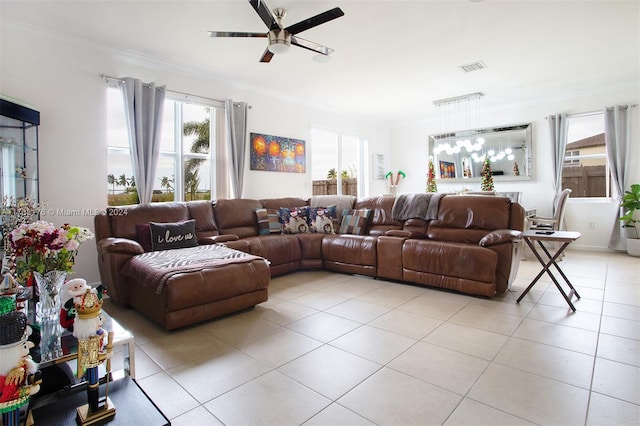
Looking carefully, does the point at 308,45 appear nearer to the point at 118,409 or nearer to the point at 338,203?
the point at 338,203

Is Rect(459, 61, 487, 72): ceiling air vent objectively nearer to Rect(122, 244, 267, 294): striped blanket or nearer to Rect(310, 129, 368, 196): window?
Rect(310, 129, 368, 196): window

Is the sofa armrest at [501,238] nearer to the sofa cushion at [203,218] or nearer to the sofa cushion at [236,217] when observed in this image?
the sofa cushion at [236,217]

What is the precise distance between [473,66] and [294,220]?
10.3ft

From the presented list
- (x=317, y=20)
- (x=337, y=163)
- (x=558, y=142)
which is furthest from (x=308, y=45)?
(x=558, y=142)

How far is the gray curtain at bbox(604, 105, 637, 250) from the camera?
5363mm

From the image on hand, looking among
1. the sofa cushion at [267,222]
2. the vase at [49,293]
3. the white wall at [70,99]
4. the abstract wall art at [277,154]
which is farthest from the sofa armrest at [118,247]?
the abstract wall art at [277,154]

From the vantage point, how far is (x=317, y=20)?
2777 millimetres

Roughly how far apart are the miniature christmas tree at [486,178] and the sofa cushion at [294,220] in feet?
11.7

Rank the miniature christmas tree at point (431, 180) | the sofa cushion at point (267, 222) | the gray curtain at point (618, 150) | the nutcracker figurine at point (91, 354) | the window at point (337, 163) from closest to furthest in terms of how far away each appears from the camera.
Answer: the nutcracker figurine at point (91, 354) < the sofa cushion at point (267, 222) < the gray curtain at point (618, 150) < the window at point (337, 163) < the miniature christmas tree at point (431, 180)

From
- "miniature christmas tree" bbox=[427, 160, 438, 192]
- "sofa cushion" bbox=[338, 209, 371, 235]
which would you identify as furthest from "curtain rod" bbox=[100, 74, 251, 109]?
"miniature christmas tree" bbox=[427, 160, 438, 192]

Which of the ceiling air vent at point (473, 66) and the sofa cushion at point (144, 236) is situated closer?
the sofa cushion at point (144, 236)

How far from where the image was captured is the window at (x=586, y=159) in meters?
5.78

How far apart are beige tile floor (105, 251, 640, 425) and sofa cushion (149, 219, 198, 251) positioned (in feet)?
2.37

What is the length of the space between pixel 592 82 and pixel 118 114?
264 inches
